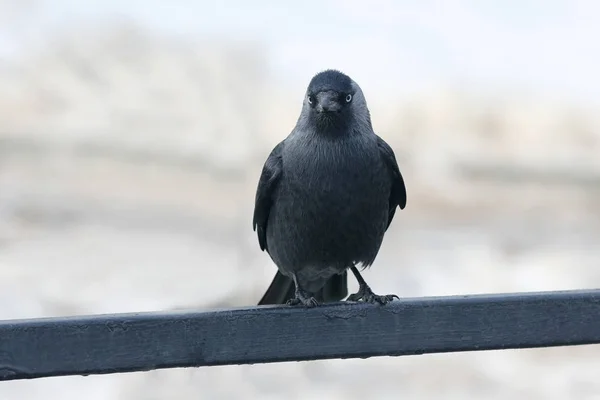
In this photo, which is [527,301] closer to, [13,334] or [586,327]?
[586,327]

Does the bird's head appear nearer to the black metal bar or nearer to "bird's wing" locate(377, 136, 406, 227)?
"bird's wing" locate(377, 136, 406, 227)

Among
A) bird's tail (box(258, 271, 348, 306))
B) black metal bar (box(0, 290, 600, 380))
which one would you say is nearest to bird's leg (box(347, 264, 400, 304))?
bird's tail (box(258, 271, 348, 306))

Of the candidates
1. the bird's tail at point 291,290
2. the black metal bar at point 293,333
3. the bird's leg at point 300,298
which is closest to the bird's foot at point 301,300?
the bird's leg at point 300,298

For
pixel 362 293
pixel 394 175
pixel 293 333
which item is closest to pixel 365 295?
pixel 362 293

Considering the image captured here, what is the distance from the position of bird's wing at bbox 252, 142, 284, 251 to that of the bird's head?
0.19 m

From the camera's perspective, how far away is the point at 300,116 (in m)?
3.42

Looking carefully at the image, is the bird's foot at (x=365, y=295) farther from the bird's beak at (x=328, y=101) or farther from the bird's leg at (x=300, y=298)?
the bird's beak at (x=328, y=101)

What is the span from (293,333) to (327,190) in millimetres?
992

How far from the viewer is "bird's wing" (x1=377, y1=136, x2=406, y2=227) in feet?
10.9

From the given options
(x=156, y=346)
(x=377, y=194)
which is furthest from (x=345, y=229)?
(x=156, y=346)

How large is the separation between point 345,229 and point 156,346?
1200mm

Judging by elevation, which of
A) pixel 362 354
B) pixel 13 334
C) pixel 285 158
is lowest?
pixel 362 354

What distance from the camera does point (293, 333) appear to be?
2.27 meters

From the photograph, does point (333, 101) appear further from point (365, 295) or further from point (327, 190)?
point (365, 295)
